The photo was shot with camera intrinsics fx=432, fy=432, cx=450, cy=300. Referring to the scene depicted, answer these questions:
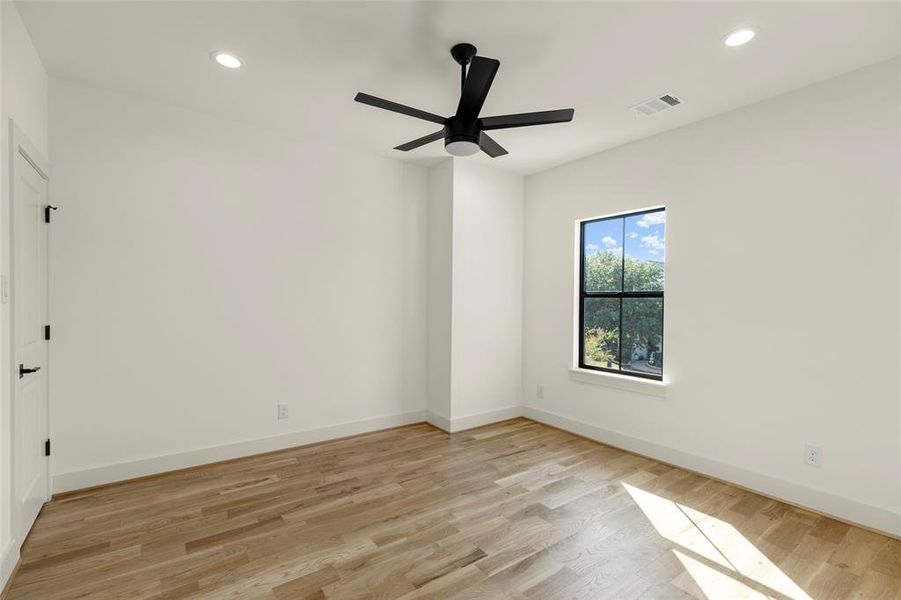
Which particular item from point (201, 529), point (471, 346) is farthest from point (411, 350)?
point (201, 529)

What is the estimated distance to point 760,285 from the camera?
3168mm

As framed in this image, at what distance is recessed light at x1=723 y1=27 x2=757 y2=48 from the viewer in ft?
7.74

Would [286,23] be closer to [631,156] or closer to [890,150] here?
[631,156]

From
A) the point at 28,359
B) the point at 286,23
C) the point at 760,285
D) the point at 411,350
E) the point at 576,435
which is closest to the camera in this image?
the point at 286,23

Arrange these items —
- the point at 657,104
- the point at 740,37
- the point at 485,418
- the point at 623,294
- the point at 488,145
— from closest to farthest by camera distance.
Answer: the point at 740,37 → the point at 488,145 → the point at 657,104 → the point at 623,294 → the point at 485,418

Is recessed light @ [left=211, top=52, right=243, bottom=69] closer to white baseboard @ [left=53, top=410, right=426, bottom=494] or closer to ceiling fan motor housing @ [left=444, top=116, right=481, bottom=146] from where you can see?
ceiling fan motor housing @ [left=444, top=116, right=481, bottom=146]

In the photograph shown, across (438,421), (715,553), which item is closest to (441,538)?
(715,553)

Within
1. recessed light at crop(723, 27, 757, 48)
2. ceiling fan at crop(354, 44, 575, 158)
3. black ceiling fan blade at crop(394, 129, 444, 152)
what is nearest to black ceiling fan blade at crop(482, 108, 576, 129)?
ceiling fan at crop(354, 44, 575, 158)

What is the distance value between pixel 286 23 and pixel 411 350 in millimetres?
3210

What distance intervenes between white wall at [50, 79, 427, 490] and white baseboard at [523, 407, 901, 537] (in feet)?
6.81

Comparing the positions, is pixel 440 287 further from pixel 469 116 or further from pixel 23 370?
pixel 23 370

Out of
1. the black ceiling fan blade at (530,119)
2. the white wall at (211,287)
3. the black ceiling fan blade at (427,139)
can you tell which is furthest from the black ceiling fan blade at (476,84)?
the white wall at (211,287)

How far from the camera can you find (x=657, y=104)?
3246mm

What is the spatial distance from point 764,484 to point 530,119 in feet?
9.95
